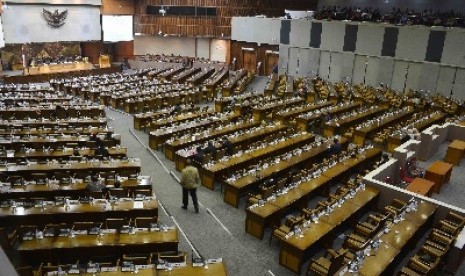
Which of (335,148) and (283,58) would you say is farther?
(283,58)

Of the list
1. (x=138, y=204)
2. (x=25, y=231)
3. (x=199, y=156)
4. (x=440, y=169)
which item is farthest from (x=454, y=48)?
(x=25, y=231)

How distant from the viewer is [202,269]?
6.87 metres

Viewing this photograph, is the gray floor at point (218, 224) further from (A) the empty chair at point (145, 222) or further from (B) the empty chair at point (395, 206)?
(B) the empty chair at point (395, 206)

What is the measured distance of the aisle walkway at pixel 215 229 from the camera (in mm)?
8484

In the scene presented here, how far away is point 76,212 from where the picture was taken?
8.74 metres

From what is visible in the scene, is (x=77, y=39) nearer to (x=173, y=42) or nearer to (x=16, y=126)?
(x=173, y=42)

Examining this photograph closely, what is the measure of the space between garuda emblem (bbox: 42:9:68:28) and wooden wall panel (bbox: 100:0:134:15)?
3.43 metres

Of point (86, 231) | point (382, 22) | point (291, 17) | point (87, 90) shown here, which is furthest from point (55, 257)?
→ point (291, 17)

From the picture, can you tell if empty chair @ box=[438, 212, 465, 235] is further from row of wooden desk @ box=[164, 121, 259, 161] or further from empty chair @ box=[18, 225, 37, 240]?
empty chair @ box=[18, 225, 37, 240]

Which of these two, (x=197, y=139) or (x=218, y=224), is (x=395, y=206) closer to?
(x=218, y=224)

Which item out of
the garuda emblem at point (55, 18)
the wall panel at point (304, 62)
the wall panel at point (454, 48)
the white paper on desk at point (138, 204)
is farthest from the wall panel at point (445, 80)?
the garuda emblem at point (55, 18)

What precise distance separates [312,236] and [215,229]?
8.57ft

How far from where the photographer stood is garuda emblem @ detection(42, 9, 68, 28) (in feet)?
100

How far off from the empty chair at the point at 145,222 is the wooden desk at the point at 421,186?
721cm
